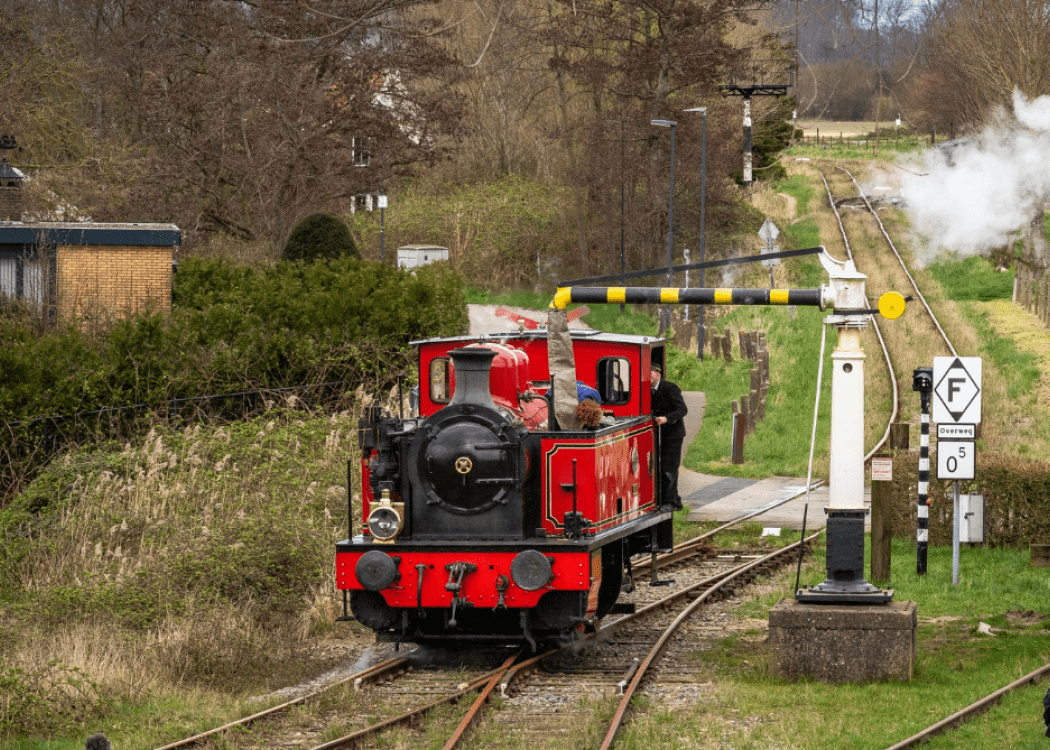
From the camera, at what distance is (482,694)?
34.2ft

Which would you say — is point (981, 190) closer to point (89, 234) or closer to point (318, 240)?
point (89, 234)

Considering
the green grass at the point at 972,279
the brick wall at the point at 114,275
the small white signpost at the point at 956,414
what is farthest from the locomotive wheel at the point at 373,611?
the green grass at the point at 972,279

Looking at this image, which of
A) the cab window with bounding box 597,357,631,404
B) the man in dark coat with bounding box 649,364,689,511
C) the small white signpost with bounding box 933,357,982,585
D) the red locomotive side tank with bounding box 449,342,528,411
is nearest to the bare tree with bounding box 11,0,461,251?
the small white signpost with bounding box 933,357,982,585

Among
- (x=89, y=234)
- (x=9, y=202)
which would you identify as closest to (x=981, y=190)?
(x=89, y=234)

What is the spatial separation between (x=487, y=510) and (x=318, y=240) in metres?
23.3

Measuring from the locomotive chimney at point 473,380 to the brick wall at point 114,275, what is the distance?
15787mm

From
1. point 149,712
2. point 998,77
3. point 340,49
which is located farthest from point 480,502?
point 340,49

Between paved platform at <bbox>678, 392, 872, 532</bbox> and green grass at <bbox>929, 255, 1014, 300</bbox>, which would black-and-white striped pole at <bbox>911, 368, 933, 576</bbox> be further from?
green grass at <bbox>929, 255, 1014, 300</bbox>

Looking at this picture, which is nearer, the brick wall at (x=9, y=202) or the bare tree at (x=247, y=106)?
the brick wall at (x=9, y=202)

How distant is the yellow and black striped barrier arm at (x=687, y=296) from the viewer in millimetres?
11641

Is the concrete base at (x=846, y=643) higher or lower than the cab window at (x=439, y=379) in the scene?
lower

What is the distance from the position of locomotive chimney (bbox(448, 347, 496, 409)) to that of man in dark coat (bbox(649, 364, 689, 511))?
10.0 ft

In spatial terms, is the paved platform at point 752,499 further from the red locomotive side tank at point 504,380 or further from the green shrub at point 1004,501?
the red locomotive side tank at point 504,380

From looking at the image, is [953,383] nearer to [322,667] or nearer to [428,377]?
[428,377]
